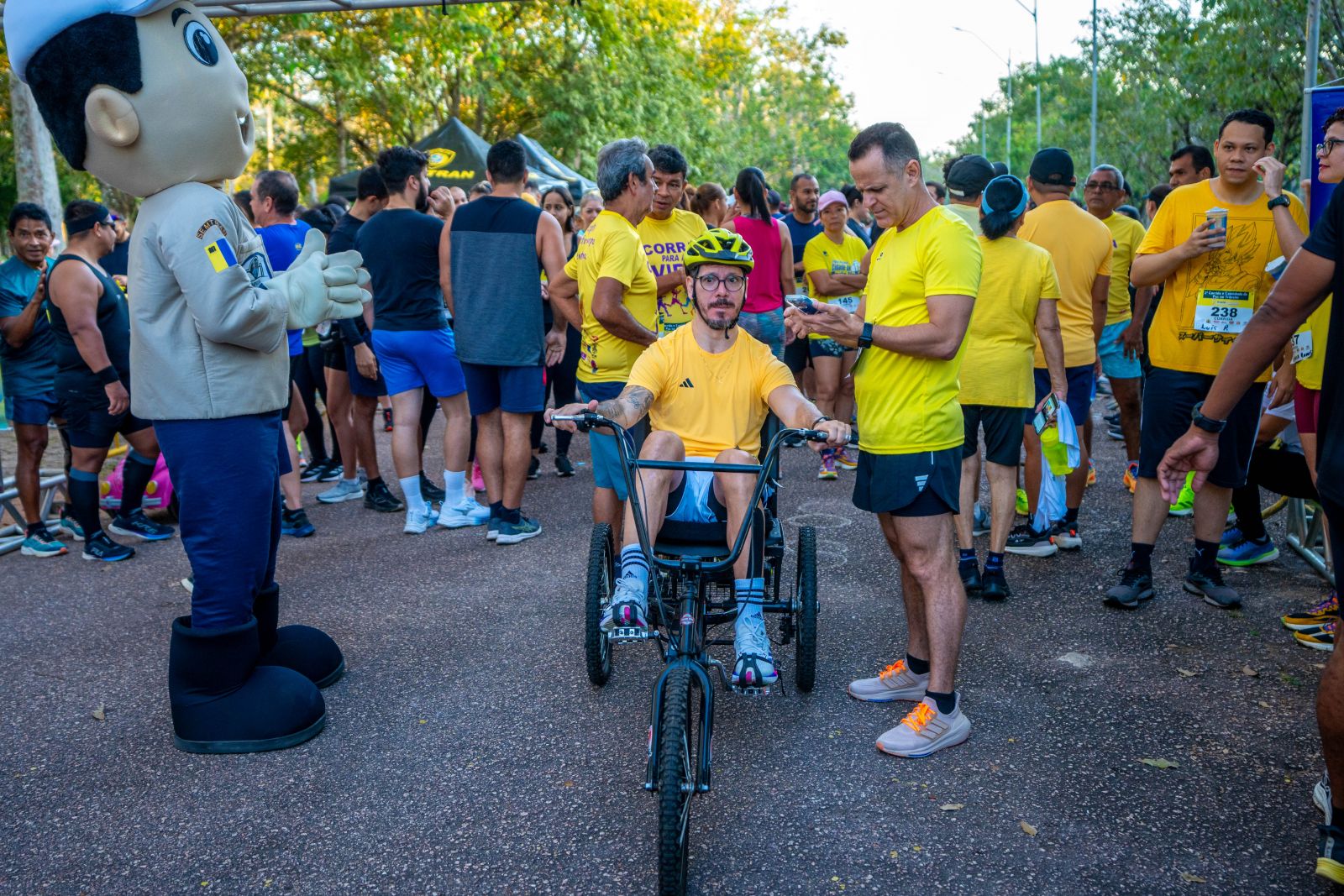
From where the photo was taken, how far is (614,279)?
552 cm

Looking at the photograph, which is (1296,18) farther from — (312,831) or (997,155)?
(997,155)

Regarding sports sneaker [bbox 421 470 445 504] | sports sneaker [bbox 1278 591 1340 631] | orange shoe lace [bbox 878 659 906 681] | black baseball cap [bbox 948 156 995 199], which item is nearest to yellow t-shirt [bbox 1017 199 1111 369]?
black baseball cap [bbox 948 156 995 199]

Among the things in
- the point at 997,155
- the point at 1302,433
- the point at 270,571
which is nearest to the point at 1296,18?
the point at 1302,433

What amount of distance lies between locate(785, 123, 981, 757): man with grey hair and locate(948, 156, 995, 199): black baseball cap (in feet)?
5.91

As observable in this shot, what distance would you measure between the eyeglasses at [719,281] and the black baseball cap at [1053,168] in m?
2.87

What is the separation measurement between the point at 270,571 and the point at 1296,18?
1479cm

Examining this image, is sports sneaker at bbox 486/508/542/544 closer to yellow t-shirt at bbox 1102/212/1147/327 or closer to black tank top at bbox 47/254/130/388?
black tank top at bbox 47/254/130/388

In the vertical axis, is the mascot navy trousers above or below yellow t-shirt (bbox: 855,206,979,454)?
below

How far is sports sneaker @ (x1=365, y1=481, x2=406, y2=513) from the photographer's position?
7.57m

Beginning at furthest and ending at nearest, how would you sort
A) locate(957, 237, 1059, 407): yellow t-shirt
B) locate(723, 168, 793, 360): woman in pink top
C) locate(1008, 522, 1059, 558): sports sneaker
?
locate(723, 168, 793, 360): woman in pink top, locate(1008, 522, 1059, 558): sports sneaker, locate(957, 237, 1059, 407): yellow t-shirt

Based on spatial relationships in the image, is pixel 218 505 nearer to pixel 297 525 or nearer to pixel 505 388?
pixel 505 388

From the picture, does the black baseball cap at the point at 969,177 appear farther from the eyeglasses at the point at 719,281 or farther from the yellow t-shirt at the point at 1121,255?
the yellow t-shirt at the point at 1121,255

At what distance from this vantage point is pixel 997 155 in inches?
2771

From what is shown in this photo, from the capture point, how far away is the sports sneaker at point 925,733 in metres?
3.77
